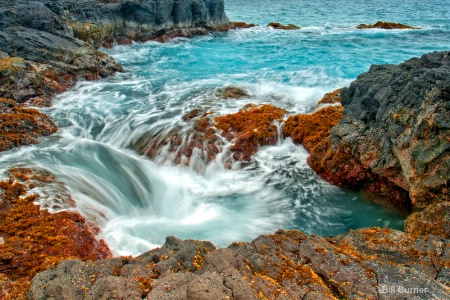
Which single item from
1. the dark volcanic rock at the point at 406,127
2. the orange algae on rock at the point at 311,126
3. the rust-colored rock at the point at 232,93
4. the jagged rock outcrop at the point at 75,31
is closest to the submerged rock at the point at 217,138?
the orange algae on rock at the point at 311,126

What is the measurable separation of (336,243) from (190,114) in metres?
9.01

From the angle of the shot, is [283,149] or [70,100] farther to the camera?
[70,100]

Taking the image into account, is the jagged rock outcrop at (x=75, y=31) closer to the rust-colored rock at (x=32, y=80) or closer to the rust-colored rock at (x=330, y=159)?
the rust-colored rock at (x=32, y=80)

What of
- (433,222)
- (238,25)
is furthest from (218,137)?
(238,25)

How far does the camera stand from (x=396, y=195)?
7.98 metres

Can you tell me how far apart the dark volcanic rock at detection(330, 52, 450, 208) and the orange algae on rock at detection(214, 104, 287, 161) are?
2674mm

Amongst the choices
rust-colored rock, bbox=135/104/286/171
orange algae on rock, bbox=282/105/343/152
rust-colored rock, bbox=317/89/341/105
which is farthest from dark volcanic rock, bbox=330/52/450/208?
rust-colored rock, bbox=317/89/341/105

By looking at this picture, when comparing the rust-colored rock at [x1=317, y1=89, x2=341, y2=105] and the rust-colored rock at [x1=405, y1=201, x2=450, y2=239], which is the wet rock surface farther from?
the rust-colored rock at [x1=405, y1=201, x2=450, y2=239]

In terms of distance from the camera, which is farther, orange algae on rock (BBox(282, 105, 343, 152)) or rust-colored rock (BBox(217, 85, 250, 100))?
rust-colored rock (BBox(217, 85, 250, 100))

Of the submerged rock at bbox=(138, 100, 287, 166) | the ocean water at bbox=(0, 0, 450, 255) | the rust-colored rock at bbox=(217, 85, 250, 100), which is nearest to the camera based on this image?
the ocean water at bbox=(0, 0, 450, 255)

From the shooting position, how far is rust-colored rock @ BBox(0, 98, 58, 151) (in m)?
9.96

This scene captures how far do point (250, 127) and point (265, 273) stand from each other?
25.7 feet

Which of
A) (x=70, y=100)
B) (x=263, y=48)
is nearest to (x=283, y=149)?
(x=70, y=100)

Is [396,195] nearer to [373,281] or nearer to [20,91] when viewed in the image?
[373,281]
